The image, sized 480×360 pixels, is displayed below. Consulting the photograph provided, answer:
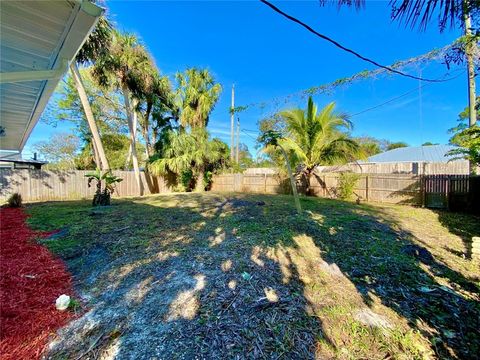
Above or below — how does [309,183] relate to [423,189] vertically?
above

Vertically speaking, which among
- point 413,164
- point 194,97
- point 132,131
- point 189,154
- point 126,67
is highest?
point 126,67

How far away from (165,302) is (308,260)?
71.7 inches

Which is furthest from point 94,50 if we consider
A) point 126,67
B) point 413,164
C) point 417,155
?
point 417,155

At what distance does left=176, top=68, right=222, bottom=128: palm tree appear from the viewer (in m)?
14.1

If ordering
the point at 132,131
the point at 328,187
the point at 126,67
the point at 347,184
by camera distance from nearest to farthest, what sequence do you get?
1. the point at 347,184
2. the point at 328,187
3. the point at 126,67
4. the point at 132,131

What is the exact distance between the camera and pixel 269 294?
7.06 ft

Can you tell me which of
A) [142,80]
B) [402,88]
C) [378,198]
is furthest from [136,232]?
[402,88]

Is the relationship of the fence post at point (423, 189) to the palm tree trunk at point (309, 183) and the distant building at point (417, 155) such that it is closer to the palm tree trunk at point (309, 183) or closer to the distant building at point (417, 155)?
the palm tree trunk at point (309, 183)

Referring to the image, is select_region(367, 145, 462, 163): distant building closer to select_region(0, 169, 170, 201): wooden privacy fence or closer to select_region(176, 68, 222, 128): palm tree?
select_region(176, 68, 222, 128): palm tree

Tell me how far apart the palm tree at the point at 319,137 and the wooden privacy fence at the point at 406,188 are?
A: 50.2 inches

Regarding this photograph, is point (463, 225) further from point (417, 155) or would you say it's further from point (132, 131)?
point (417, 155)

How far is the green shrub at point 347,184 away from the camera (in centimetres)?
946

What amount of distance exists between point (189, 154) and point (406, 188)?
35.9 feet

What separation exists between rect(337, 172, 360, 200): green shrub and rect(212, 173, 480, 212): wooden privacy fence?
238mm
